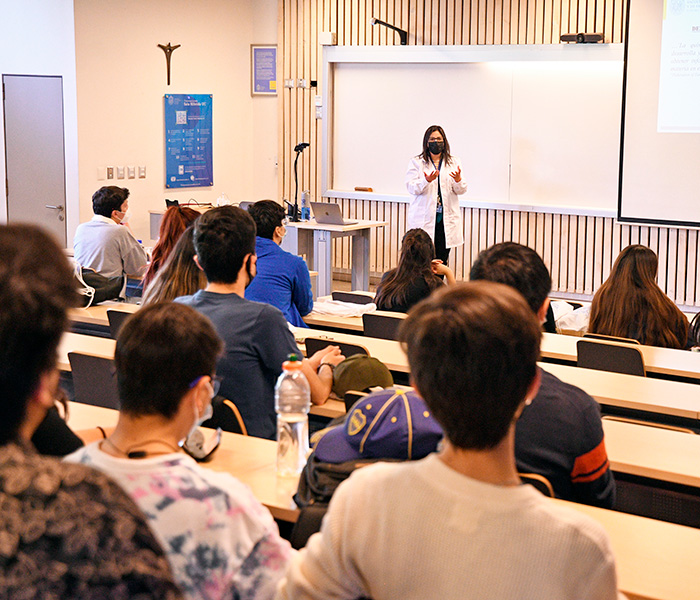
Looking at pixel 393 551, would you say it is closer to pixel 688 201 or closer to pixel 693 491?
pixel 693 491

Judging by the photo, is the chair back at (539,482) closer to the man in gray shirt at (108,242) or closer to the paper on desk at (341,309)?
the paper on desk at (341,309)

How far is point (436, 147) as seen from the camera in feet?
26.1

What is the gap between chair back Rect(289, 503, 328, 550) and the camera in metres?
1.96

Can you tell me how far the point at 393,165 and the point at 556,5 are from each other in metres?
2.27

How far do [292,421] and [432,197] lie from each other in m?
Result: 5.93

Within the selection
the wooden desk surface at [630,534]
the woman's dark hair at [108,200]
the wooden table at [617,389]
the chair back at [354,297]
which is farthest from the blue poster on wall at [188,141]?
the wooden desk surface at [630,534]

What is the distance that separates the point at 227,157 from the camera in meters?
10.1

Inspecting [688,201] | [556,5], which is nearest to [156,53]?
[556,5]

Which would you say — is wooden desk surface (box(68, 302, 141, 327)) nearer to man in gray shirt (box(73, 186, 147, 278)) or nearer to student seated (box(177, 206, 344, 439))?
man in gray shirt (box(73, 186, 147, 278))

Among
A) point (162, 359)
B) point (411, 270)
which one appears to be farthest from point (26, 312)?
point (411, 270)

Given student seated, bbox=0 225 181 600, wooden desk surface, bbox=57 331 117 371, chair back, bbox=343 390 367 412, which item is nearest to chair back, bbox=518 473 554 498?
chair back, bbox=343 390 367 412

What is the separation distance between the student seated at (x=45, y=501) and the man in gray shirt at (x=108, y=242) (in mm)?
5105

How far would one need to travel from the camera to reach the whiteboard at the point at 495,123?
8336 millimetres

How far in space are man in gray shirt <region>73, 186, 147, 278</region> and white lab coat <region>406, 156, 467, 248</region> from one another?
9.92ft
